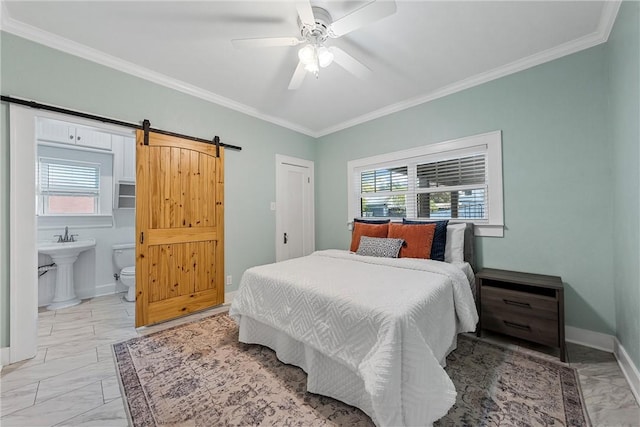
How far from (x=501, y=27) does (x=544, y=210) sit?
1605mm

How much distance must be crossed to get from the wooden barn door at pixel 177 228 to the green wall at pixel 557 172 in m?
2.98

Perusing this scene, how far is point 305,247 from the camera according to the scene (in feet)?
13.9

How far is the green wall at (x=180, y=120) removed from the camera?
1975mm

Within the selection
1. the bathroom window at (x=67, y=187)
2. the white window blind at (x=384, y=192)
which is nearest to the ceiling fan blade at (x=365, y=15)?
the white window blind at (x=384, y=192)

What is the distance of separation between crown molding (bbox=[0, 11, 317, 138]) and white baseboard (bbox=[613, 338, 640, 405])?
4223 mm

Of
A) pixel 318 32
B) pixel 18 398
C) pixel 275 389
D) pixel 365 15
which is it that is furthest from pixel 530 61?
pixel 18 398

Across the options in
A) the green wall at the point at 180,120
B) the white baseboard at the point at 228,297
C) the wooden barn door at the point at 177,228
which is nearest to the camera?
the green wall at the point at 180,120

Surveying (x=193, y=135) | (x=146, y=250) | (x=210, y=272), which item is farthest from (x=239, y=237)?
(x=193, y=135)

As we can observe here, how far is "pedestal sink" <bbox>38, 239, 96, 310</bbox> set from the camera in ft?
10.1

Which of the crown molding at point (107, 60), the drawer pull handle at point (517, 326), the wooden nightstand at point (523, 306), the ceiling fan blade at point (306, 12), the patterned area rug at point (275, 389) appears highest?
the crown molding at point (107, 60)

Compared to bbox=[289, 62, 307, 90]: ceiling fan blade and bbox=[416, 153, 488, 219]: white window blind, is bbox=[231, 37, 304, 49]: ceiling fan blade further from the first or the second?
bbox=[416, 153, 488, 219]: white window blind

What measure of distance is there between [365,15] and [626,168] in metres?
2.03

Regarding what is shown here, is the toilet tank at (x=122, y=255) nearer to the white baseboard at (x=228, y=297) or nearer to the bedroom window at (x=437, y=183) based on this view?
the white baseboard at (x=228, y=297)

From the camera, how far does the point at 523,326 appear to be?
2.02 metres
